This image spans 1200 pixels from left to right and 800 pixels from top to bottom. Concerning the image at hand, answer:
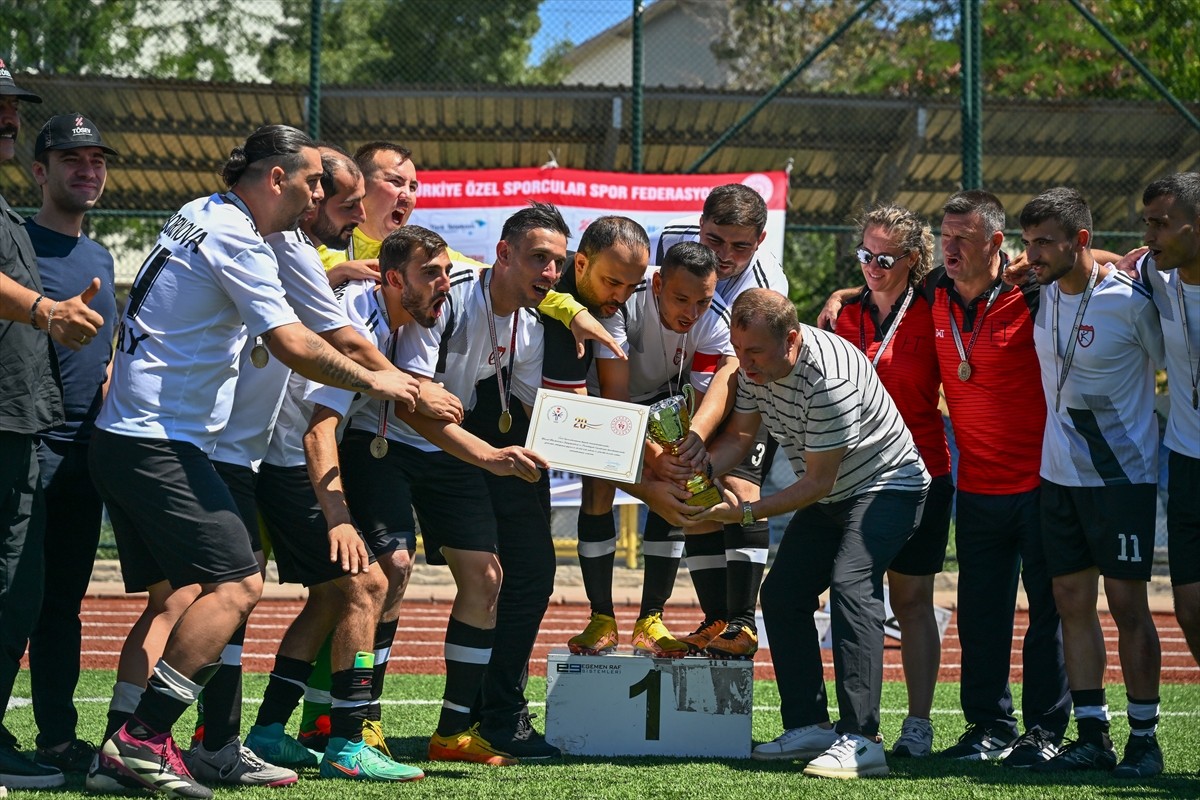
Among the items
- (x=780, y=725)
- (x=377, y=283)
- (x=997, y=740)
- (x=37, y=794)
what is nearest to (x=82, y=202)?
(x=377, y=283)

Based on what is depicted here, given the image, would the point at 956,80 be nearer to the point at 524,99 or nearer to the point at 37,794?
the point at 524,99

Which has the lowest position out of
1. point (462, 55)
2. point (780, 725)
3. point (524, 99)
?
point (780, 725)

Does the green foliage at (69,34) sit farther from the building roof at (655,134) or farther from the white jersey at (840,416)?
the white jersey at (840,416)

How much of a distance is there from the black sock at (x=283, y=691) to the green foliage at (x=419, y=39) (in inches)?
537

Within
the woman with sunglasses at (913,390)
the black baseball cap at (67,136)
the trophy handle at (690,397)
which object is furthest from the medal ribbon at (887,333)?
the black baseball cap at (67,136)

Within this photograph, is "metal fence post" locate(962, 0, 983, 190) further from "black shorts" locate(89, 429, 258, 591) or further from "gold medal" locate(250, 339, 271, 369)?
"black shorts" locate(89, 429, 258, 591)

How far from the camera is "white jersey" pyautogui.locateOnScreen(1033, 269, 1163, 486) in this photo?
584cm

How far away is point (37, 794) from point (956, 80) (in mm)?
21121

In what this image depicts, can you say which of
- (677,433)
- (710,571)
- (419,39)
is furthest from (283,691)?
(419,39)

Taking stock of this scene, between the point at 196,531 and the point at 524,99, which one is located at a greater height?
the point at 524,99

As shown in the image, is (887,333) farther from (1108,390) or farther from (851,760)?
(851,760)

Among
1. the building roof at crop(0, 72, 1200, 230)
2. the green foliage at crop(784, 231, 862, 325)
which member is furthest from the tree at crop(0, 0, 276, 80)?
the green foliage at crop(784, 231, 862, 325)

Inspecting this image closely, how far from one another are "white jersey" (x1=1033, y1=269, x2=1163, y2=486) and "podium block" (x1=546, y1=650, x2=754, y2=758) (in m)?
1.76

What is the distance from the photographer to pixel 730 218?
633cm
